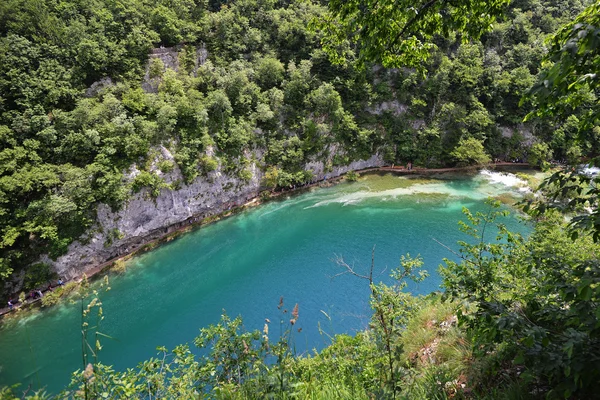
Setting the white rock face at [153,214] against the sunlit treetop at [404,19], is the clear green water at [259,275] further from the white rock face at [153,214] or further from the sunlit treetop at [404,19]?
the sunlit treetop at [404,19]

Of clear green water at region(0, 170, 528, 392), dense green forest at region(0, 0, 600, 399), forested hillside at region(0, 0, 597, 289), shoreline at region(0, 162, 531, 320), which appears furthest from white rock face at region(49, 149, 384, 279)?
clear green water at region(0, 170, 528, 392)

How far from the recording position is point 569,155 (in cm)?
2630

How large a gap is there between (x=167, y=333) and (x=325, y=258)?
8.32 metres

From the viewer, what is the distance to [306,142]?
2484 centimetres

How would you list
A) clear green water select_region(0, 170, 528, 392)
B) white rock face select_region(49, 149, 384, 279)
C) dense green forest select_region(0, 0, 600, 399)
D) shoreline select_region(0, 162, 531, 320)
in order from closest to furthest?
dense green forest select_region(0, 0, 600, 399) < clear green water select_region(0, 170, 528, 392) < shoreline select_region(0, 162, 531, 320) < white rock face select_region(49, 149, 384, 279)

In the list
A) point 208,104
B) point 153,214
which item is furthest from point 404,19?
point 208,104

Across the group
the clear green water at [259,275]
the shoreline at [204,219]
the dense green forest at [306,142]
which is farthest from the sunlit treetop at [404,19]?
the shoreline at [204,219]

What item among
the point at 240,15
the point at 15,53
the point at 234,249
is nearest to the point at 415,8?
the point at 234,249

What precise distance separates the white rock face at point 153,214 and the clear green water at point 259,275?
131cm

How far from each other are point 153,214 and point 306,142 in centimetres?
1281

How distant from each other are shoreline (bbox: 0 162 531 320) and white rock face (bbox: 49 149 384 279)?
0.49ft

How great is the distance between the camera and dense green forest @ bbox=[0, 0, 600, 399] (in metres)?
2.73

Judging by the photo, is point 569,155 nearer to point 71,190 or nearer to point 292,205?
point 292,205

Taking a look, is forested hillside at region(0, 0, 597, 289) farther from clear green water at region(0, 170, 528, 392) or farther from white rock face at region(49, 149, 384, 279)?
clear green water at region(0, 170, 528, 392)
